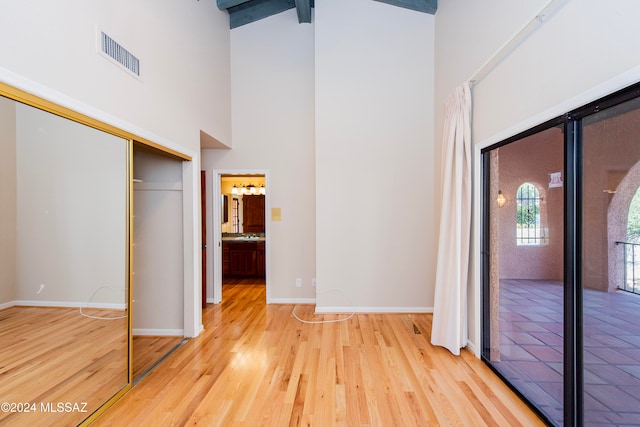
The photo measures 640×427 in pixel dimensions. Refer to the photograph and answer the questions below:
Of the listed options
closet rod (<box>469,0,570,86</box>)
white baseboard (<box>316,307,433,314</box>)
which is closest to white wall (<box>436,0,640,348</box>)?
closet rod (<box>469,0,570,86</box>)

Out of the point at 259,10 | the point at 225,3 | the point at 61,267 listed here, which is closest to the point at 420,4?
the point at 259,10

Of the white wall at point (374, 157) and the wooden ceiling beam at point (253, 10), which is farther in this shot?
the wooden ceiling beam at point (253, 10)

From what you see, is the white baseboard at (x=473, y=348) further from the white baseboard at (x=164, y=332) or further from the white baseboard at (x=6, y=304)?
the white baseboard at (x=6, y=304)

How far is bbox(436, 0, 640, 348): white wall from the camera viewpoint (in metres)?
1.32

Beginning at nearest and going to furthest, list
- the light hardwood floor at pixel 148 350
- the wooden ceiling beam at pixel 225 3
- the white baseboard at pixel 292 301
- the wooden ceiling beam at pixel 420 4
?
the light hardwood floor at pixel 148 350 < the wooden ceiling beam at pixel 420 4 < the wooden ceiling beam at pixel 225 3 < the white baseboard at pixel 292 301

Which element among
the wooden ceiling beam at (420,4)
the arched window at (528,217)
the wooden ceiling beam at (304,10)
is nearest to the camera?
the arched window at (528,217)

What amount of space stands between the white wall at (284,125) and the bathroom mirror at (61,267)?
2.21m

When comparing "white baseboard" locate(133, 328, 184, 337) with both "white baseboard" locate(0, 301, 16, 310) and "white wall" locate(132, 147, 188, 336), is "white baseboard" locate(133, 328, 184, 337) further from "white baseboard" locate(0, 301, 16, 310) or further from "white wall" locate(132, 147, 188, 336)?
"white baseboard" locate(0, 301, 16, 310)

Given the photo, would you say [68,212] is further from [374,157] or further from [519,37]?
[519,37]

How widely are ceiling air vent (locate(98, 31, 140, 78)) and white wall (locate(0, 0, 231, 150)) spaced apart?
52 mm

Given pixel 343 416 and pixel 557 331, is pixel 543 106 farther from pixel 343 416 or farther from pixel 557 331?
pixel 343 416

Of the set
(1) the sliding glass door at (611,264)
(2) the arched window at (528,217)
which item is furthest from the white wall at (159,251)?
(1) the sliding glass door at (611,264)

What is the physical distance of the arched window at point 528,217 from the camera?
1.99 meters

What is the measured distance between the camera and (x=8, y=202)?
57.0 inches
